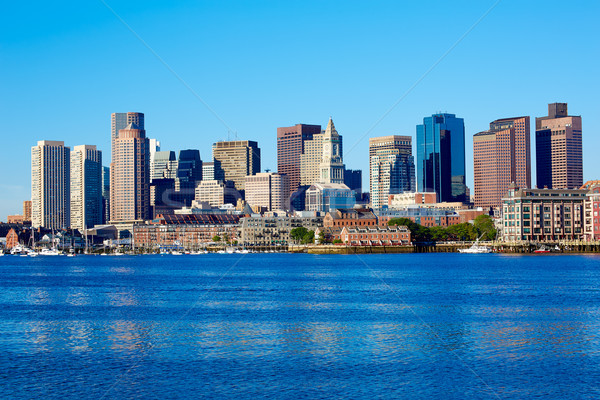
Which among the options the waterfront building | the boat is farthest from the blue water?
the waterfront building

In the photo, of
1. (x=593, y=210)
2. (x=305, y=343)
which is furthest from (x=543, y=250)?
(x=305, y=343)

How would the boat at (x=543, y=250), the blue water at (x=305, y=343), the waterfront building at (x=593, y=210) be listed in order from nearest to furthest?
the blue water at (x=305, y=343), the boat at (x=543, y=250), the waterfront building at (x=593, y=210)

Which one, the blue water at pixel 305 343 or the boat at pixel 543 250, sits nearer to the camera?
the blue water at pixel 305 343

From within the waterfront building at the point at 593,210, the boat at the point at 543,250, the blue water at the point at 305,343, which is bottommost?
the boat at the point at 543,250

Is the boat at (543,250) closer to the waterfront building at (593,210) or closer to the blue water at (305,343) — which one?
the waterfront building at (593,210)

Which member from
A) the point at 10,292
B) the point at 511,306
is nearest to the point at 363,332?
the point at 511,306

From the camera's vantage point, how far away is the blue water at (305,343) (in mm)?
42094

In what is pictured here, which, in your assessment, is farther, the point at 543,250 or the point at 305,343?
the point at 543,250

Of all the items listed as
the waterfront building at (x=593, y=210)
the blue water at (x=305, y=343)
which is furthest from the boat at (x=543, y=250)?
the blue water at (x=305, y=343)

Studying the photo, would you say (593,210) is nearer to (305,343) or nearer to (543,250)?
(543,250)

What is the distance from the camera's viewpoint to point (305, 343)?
5366 cm

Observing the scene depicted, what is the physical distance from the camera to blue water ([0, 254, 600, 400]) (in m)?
42.1

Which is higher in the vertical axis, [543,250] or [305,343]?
[305,343]

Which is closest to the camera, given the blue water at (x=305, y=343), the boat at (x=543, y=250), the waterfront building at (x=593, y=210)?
the blue water at (x=305, y=343)
